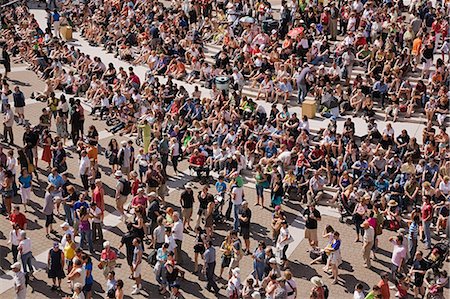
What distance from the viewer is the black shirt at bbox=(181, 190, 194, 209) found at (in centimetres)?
1897

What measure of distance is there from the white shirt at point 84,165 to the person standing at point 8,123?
4.49 m

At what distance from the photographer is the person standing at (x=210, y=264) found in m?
16.7

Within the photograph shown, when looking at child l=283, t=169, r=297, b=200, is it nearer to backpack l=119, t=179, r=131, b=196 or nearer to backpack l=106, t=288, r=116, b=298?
backpack l=119, t=179, r=131, b=196

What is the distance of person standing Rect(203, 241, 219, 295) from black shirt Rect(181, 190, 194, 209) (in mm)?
2354

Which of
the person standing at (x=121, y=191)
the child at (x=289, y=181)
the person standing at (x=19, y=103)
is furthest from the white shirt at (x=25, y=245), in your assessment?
the person standing at (x=19, y=103)

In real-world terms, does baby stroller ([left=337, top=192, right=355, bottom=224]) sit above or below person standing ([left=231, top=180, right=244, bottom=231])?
below

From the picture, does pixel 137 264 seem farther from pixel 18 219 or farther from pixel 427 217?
pixel 427 217

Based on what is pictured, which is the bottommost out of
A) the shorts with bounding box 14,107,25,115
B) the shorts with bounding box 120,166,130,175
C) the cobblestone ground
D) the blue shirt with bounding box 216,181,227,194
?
the cobblestone ground

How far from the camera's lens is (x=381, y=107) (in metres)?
25.6

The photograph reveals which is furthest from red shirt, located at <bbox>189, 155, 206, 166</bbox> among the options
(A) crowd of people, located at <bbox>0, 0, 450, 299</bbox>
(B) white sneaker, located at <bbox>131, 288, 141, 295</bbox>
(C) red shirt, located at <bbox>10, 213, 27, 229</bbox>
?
(B) white sneaker, located at <bbox>131, 288, 141, 295</bbox>

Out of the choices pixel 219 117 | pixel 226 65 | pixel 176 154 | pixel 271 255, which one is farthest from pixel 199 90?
pixel 271 255

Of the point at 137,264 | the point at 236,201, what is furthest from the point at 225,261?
the point at 236,201

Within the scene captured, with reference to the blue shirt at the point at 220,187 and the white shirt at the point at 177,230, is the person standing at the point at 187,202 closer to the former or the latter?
the blue shirt at the point at 220,187

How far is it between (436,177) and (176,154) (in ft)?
24.5
